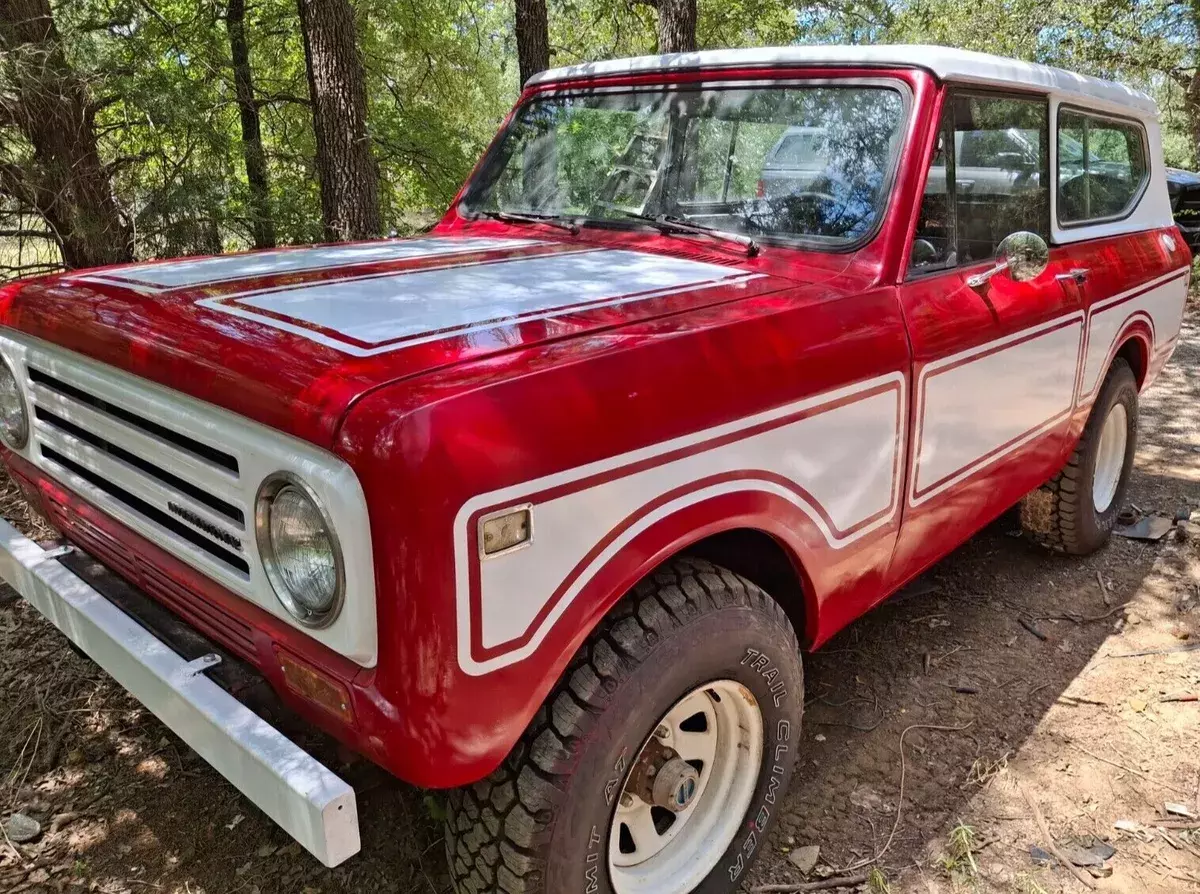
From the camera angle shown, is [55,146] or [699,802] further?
[55,146]

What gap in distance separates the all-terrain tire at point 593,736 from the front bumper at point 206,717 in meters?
0.29

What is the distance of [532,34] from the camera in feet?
26.2

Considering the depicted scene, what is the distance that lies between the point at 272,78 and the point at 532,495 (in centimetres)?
988

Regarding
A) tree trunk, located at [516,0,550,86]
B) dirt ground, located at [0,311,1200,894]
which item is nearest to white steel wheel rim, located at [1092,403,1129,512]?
dirt ground, located at [0,311,1200,894]

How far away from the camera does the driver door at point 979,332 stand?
254cm

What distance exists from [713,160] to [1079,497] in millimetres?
2257

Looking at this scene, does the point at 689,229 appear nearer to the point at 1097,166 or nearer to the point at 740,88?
the point at 740,88

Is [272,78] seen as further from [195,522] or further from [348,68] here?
[195,522]

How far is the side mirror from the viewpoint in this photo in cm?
264

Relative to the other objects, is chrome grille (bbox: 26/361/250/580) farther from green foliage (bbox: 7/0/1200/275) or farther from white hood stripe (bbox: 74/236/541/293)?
green foliage (bbox: 7/0/1200/275)

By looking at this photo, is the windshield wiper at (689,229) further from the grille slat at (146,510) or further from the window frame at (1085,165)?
the grille slat at (146,510)

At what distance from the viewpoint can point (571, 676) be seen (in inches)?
69.6

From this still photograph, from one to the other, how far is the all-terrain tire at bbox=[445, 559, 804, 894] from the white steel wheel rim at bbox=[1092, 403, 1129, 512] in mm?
2998

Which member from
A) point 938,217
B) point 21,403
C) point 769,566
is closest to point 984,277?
point 938,217
